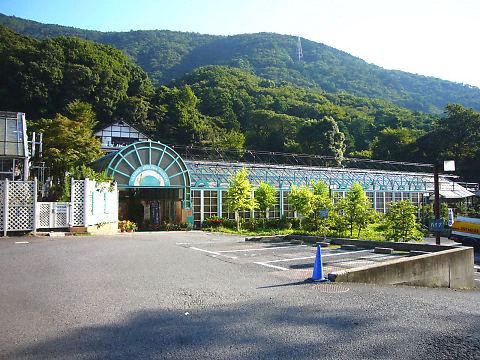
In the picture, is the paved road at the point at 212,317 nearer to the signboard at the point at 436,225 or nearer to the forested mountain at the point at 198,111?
the signboard at the point at 436,225

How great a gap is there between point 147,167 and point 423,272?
18.6 m

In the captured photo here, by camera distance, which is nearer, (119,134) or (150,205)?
(150,205)

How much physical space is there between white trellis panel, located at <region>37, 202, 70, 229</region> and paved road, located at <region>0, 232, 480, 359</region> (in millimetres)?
7552

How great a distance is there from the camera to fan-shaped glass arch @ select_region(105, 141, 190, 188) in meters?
24.2

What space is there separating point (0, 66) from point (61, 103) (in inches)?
290

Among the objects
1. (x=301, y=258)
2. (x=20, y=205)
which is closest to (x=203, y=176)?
(x=20, y=205)

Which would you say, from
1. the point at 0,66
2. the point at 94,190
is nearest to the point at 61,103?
the point at 0,66

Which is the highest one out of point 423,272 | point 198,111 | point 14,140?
point 198,111

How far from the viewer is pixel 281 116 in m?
62.6

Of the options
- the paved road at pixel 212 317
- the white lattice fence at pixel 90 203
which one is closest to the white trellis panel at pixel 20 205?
the white lattice fence at pixel 90 203

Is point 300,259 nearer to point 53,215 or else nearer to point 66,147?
point 53,215

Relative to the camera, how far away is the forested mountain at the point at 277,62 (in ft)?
335

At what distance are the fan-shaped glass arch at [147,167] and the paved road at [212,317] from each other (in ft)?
51.8

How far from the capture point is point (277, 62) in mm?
119125
